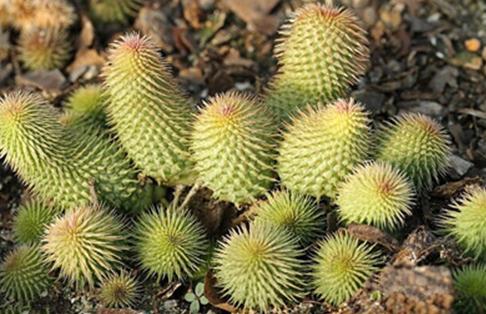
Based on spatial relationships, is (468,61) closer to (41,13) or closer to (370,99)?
(370,99)

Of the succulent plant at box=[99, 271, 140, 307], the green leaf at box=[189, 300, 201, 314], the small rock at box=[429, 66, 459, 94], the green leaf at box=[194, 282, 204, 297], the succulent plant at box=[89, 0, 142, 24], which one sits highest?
the succulent plant at box=[89, 0, 142, 24]

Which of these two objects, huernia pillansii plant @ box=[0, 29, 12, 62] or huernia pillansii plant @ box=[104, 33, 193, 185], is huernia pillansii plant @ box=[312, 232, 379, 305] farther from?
huernia pillansii plant @ box=[0, 29, 12, 62]

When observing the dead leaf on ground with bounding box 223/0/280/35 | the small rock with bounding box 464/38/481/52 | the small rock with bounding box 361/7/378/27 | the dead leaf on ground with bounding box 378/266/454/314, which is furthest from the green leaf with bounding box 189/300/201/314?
the small rock with bounding box 464/38/481/52

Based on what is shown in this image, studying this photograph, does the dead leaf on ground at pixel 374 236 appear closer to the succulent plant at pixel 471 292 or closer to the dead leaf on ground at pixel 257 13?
the succulent plant at pixel 471 292

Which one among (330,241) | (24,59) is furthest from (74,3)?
(330,241)

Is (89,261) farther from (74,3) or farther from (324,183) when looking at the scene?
(74,3)

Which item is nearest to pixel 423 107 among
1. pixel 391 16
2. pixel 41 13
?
pixel 391 16

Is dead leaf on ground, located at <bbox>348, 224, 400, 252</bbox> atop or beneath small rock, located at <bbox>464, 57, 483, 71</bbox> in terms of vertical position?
atop
